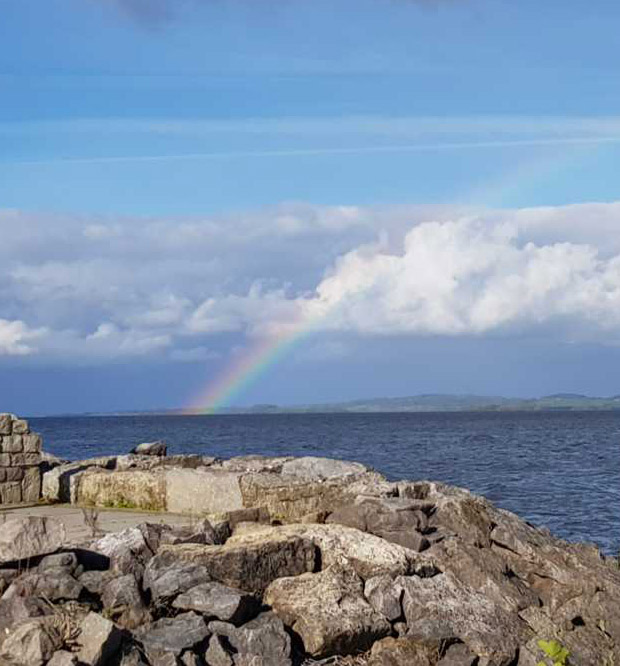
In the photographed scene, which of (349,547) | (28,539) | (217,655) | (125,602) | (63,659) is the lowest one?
(217,655)

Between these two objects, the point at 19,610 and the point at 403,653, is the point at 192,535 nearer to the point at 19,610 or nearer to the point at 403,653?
the point at 19,610

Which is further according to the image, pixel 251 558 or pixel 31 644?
pixel 251 558

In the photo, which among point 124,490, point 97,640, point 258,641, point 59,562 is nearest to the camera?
point 97,640

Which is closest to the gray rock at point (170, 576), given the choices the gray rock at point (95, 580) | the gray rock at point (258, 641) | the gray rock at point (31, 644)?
the gray rock at point (95, 580)

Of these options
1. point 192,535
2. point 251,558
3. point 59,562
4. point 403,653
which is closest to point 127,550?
point 192,535

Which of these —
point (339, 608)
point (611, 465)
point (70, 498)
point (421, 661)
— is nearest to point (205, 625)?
point (339, 608)

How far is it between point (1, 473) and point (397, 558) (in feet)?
25.4

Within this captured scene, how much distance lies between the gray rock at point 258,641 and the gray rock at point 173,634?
17 cm

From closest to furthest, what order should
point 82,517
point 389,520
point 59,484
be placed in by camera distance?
point 389,520
point 82,517
point 59,484

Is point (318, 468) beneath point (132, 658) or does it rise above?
above

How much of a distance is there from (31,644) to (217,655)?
1396 millimetres

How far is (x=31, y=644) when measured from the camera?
23.9ft

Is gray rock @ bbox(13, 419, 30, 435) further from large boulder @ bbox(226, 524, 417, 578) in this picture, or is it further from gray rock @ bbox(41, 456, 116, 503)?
large boulder @ bbox(226, 524, 417, 578)

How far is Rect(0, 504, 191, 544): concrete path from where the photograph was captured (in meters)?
11.6
